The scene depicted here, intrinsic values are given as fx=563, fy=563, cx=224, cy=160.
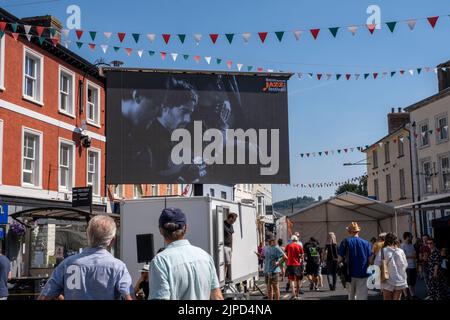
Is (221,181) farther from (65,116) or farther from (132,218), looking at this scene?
(65,116)

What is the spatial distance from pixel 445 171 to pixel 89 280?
109ft

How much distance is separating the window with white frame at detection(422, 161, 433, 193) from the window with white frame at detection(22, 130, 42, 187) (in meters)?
24.7

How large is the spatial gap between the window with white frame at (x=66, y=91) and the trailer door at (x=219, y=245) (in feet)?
43.6

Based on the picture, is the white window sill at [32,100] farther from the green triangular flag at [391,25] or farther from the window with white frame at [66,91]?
the green triangular flag at [391,25]

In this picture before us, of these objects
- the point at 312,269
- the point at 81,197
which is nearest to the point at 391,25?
the point at 312,269

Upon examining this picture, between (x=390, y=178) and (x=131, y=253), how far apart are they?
34.8 m

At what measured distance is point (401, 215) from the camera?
936 inches

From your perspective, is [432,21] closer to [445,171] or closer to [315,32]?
[315,32]

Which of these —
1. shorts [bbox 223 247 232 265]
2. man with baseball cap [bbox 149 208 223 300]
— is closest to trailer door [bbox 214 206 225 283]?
shorts [bbox 223 247 232 265]

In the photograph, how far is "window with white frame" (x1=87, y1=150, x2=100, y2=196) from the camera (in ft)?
82.9

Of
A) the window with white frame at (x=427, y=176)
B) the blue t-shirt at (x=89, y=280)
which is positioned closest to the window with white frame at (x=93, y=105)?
the window with white frame at (x=427, y=176)

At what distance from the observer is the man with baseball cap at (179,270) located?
12.5 ft

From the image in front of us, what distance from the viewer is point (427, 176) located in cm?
3609

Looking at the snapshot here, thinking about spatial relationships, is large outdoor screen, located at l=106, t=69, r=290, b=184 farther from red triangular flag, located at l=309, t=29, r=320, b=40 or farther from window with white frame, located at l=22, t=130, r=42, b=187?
window with white frame, located at l=22, t=130, r=42, b=187
